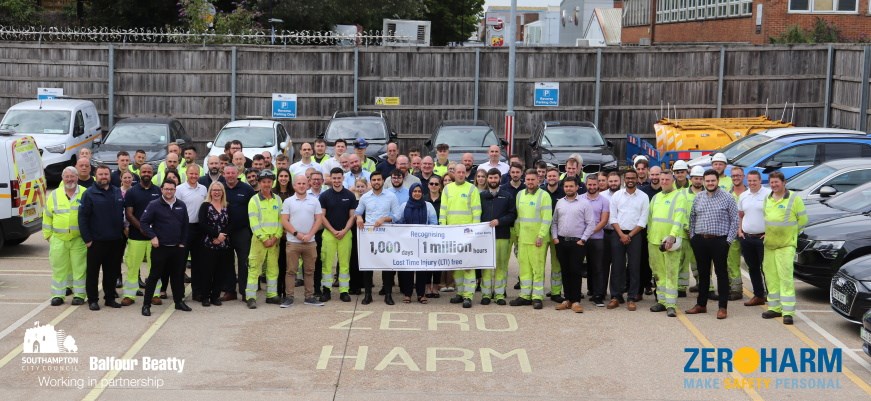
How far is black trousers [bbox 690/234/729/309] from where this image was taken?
43.9 ft

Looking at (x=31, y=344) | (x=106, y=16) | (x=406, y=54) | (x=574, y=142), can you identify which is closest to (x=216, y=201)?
(x=31, y=344)

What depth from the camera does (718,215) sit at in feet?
43.7

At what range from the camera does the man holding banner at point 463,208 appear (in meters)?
14.1

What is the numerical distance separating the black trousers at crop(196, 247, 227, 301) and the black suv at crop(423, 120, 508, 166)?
975cm

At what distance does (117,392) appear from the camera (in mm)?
10227

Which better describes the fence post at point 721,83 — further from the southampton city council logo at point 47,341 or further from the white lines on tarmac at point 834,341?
the southampton city council logo at point 47,341

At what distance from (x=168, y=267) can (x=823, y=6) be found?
2979cm

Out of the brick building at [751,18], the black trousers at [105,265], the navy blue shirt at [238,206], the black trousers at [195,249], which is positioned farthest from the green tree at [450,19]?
the black trousers at [105,265]

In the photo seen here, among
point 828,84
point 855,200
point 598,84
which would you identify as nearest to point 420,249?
point 855,200

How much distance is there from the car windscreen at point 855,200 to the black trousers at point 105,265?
9.75 meters

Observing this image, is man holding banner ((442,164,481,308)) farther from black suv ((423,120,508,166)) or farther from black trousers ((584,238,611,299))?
black suv ((423,120,508,166))

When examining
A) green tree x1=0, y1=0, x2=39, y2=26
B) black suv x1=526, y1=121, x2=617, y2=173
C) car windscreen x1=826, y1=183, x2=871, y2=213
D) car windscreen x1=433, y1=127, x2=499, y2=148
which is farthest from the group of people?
green tree x1=0, y1=0, x2=39, y2=26

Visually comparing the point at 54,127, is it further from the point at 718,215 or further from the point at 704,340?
the point at 704,340

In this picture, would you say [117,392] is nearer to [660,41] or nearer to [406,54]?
[406,54]
